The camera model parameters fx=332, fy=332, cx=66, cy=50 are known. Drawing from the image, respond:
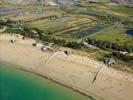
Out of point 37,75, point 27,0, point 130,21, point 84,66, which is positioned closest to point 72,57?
point 84,66

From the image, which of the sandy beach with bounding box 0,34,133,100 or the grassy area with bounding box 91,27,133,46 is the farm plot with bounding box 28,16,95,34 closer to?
the grassy area with bounding box 91,27,133,46

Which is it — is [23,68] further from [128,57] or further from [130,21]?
[130,21]

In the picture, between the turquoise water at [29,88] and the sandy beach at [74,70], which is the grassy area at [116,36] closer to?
the sandy beach at [74,70]

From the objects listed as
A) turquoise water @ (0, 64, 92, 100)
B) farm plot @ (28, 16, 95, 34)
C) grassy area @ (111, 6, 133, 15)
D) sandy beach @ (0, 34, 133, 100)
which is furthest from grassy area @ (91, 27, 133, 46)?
grassy area @ (111, 6, 133, 15)

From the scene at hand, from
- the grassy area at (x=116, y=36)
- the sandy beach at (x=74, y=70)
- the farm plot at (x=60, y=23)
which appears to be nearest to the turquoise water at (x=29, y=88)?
the sandy beach at (x=74, y=70)

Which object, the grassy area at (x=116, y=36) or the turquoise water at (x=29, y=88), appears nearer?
the turquoise water at (x=29, y=88)
